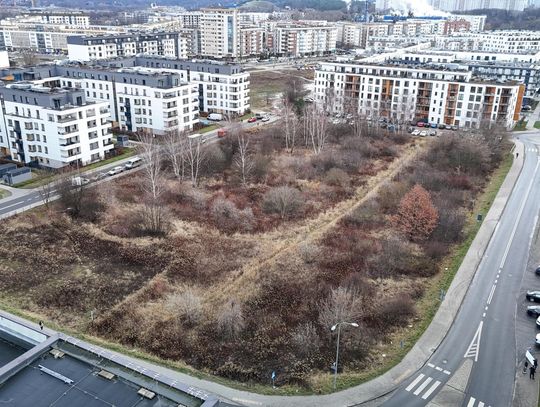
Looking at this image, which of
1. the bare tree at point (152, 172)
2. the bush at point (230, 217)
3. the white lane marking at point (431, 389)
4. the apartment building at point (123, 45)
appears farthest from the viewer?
the apartment building at point (123, 45)

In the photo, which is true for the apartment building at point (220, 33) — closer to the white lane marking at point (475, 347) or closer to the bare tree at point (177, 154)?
the bare tree at point (177, 154)

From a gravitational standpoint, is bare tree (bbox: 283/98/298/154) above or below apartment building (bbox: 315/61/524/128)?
below

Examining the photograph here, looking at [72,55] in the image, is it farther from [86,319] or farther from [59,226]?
[86,319]

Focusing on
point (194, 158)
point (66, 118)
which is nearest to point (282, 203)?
point (194, 158)

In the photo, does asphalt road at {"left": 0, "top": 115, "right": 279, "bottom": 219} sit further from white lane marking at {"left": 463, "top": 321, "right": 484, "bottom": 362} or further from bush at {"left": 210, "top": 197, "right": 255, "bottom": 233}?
white lane marking at {"left": 463, "top": 321, "right": 484, "bottom": 362}

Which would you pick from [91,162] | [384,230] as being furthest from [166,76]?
[384,230]

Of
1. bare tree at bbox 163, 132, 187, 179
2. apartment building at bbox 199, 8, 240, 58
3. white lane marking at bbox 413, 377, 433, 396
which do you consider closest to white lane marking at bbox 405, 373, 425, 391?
white lane marking at bbox 413, 377, 433, 396

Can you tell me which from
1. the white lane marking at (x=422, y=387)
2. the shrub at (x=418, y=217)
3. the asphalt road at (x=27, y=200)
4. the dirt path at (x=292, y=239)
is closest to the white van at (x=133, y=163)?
the asphalt road at (x=27, y=200)
